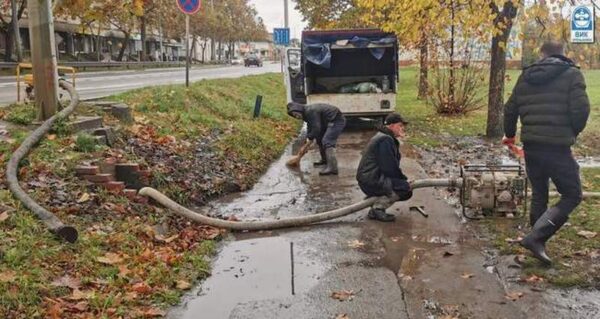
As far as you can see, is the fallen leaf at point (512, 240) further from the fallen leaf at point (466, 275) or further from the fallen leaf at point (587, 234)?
the fallen leaf at point (466, 275)

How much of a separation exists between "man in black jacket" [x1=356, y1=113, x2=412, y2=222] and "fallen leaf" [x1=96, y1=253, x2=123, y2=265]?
9.66ft

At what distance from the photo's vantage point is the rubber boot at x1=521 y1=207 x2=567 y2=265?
5188mm

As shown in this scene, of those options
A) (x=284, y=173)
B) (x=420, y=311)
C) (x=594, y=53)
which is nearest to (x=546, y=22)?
(x=594, y=53)

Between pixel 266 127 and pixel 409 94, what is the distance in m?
14.6

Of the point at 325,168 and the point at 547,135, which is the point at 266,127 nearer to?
the point at 325,168

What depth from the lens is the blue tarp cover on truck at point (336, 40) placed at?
14.9 m

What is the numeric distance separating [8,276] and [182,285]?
1269 mm

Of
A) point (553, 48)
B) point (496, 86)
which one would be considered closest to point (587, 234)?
point (553, 48)

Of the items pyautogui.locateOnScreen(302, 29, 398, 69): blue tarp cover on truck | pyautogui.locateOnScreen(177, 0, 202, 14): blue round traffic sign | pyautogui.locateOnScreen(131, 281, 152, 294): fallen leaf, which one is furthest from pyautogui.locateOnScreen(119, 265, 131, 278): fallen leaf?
pyautogui.locateOnScreen(302, 29, 398, 69): blue tarp cover on truck

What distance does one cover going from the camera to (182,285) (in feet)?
16.1

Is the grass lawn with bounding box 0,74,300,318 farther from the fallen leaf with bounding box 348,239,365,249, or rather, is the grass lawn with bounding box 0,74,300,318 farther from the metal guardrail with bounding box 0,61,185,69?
the metal guardrail with bounding box 0,61,185,69

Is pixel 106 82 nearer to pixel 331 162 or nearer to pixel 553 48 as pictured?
pixel 331 162

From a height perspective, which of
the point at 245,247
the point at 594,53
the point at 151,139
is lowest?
the point at 245,247

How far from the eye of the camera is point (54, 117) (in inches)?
305
